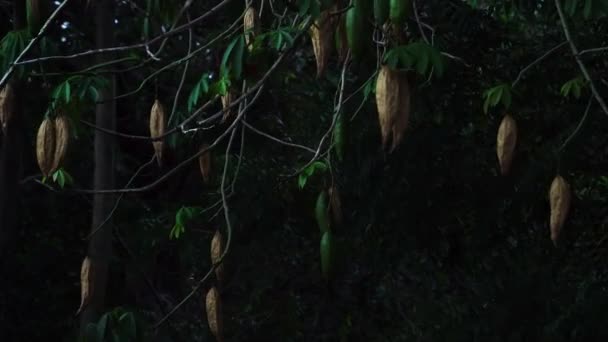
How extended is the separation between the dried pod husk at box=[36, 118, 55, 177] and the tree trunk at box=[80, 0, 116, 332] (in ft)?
4.84

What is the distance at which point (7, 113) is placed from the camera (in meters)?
3.03

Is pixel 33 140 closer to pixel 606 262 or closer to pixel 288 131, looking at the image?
pixel 288 131

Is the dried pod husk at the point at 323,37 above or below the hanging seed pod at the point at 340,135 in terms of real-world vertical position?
above

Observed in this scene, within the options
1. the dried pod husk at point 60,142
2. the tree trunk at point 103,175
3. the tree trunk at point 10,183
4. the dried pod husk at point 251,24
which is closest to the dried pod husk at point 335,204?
the dried pod husk at point 251,24

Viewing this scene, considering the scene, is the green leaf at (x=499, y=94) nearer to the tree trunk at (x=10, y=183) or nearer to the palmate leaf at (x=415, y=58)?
the palmate leaf at (x=415, y=58)

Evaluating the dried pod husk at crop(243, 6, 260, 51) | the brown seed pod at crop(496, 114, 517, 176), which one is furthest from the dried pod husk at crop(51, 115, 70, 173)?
the brown seed pod at crop(496, 114, 517, 176)

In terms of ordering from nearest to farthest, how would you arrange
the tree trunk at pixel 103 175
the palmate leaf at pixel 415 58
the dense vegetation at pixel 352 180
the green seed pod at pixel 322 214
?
the palmate leaf at pixel 415 58 < the green seed pod at pixel 322 214 < the dense vegetation at pixel 352 180 < the tree trunk at pixel 103 175

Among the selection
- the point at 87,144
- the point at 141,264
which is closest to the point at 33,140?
the point at 87,144

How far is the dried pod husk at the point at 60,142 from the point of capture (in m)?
2.68

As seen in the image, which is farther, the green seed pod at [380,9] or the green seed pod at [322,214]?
the green seed pod at [322,214]

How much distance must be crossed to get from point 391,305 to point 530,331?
151 centimetres

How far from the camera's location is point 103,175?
460 centimetres

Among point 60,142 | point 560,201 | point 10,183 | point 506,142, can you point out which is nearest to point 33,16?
point 60,142

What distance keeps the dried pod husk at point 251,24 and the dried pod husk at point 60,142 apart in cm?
59
